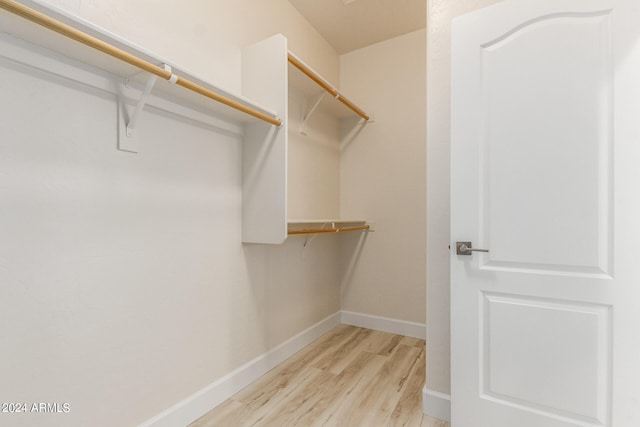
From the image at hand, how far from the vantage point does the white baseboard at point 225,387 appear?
142 cm

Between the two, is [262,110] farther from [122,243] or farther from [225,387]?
[225,387]

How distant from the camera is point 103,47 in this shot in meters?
0.97

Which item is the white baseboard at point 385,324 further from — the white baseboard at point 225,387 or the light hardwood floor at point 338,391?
the white baseboard at point 225,387

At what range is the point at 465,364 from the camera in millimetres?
1394

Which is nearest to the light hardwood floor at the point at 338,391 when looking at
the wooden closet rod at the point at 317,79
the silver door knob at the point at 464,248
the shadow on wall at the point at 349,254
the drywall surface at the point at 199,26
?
the shadow on wall at the point at 349,254

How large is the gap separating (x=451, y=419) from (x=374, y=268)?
4.75ft

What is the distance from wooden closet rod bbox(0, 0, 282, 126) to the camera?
800mm

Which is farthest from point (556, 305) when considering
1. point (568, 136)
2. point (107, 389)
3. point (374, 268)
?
point (107, 389)

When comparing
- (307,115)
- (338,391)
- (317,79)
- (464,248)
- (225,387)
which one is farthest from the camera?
(307,115)

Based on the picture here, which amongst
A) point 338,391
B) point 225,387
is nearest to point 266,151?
point 225,387

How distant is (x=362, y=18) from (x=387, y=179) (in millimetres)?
1323

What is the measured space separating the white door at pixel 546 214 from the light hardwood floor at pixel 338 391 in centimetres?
39

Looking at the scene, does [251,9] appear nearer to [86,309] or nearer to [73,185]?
[73,185]

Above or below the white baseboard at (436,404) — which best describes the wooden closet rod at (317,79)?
above
